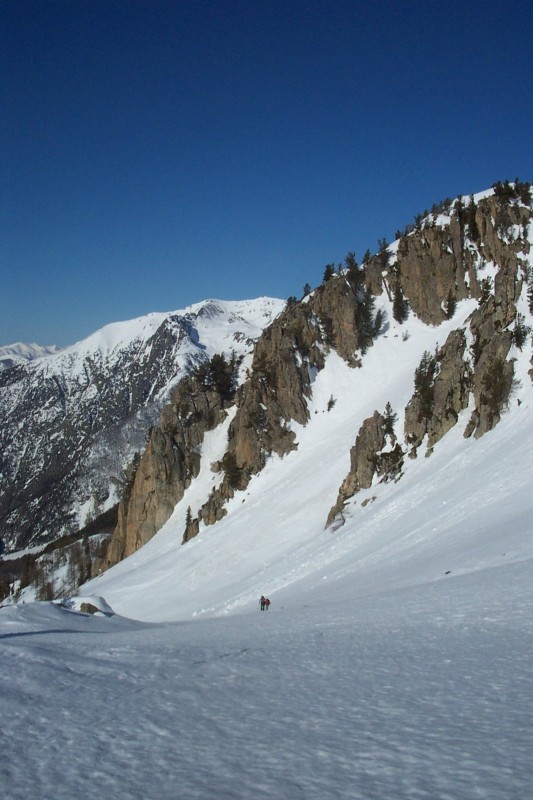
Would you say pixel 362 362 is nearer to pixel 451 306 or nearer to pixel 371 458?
pixel 451 306

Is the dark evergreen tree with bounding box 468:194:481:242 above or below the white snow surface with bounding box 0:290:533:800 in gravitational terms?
above

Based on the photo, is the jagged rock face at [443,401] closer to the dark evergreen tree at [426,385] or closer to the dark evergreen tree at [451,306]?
the dark evergreen tree at [426,385]

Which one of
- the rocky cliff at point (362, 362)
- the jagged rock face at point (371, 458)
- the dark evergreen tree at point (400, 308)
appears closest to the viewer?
the jagged rock face at point (371, 458)

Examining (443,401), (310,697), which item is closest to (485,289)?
(443,401)

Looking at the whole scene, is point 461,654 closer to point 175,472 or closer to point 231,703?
point 231,703

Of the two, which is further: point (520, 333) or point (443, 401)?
point (443, 401)

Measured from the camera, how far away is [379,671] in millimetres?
7566

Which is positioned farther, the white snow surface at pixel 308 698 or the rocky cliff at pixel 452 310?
the rocky cliff at pixel 452 310

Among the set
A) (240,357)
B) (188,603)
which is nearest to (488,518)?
(188,603)

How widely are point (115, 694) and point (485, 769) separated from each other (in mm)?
4464

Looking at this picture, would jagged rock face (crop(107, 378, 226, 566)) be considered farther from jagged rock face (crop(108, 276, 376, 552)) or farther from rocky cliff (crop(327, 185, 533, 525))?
rocky cliff (crop(327, 185, 533, 525))

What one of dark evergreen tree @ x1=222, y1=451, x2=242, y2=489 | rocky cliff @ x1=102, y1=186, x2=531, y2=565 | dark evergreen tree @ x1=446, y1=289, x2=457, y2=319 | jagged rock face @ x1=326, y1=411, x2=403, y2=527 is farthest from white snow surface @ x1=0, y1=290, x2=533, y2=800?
→ dark evergreen tree @ x1=446, y1=289, x2=457, y2=319

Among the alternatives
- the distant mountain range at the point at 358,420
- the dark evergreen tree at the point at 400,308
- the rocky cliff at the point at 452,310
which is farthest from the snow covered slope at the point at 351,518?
the rocky cliff at the point at 452,310

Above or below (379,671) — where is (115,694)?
above
